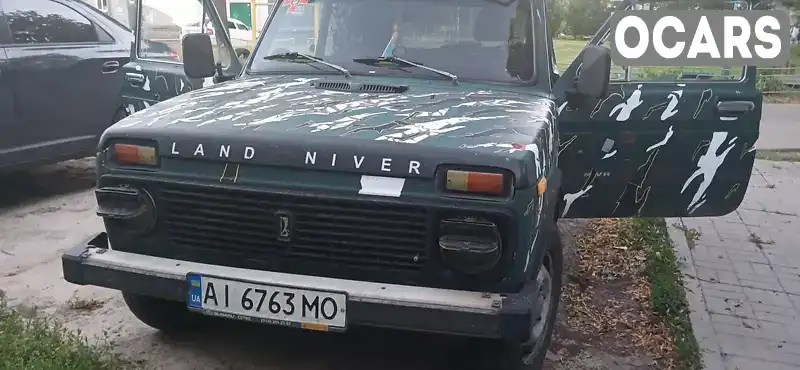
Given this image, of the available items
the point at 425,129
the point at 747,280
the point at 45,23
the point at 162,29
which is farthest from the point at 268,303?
the point at 45,23

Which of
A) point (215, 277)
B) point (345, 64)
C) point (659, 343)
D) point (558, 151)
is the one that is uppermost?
point (345, 64)

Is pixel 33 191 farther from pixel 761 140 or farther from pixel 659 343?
pixel 761 140

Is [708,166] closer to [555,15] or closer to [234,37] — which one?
[555,15]

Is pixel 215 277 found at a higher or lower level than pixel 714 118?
lower

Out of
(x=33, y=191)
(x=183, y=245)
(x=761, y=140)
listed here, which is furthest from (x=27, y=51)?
(x=761, y=140)

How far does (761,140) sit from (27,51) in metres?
8.95

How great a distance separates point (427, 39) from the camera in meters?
4.02

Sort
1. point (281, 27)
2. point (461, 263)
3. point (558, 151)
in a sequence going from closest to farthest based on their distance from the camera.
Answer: point (461, 263)
point (558, 151)
point (281, 27)

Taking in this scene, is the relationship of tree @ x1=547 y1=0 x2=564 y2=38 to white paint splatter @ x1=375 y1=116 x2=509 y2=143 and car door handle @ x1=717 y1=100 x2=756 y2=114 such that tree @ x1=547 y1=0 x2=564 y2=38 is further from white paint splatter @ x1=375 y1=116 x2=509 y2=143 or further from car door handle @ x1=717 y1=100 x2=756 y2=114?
white paint splatter @ x1=375 y1=116 x2=509 y2=143

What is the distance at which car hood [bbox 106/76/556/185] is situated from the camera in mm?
2889

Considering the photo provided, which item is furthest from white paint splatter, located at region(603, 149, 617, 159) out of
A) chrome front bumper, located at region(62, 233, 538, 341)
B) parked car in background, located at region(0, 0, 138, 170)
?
parked car in background, located at region(0, 0, 138, 170)

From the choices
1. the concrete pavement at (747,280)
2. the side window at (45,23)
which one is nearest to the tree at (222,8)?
the side window at (45,23)

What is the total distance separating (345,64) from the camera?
13.3 feet

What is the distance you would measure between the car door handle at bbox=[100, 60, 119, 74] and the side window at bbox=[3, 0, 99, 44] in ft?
0.82
